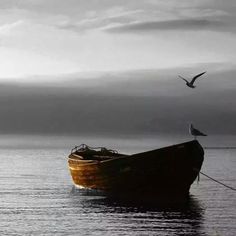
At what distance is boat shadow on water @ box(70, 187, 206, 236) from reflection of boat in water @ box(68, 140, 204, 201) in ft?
4.23

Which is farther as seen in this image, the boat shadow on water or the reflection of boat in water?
the reflection of boat in water

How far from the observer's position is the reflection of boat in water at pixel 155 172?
144 feet

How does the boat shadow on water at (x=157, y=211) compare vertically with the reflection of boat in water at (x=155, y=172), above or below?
below

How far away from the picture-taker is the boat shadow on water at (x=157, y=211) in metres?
33.1

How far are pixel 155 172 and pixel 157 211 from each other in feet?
19.3

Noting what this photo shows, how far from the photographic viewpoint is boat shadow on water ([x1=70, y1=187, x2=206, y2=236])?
33.1m

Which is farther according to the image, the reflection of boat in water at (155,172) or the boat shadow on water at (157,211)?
the reflection of boat in water at (155,172)

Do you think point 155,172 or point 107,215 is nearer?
point 107,215

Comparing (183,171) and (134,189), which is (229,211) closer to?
(183,171)

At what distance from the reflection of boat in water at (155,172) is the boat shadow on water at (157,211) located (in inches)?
50.7

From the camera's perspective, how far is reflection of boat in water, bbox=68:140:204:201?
144 feet

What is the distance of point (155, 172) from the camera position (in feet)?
144

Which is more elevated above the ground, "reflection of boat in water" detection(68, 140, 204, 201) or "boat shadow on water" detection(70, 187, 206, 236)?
"reflection of boat in water" detection(68, 140, 204, 201)

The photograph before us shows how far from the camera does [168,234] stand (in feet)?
101
